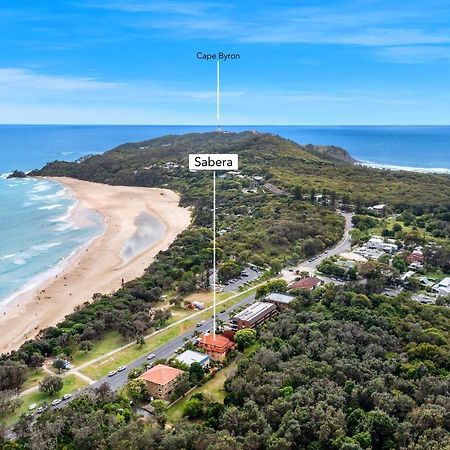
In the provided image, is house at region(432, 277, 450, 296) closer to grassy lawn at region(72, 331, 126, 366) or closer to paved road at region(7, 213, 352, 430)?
paved road at region(7, 213, 352, 430)

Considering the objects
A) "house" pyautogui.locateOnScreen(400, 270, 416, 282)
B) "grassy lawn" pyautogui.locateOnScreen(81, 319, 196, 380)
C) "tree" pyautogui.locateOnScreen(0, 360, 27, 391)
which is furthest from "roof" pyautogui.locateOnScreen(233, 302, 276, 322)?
"tree" pyautogui.locateOnScreen(0, 360, 27, 391)

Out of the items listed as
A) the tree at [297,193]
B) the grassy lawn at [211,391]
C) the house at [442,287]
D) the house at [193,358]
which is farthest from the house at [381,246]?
the house at [193,358]

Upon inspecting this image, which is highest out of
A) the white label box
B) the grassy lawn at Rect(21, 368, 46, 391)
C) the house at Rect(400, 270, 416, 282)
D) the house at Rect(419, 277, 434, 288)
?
the white label box

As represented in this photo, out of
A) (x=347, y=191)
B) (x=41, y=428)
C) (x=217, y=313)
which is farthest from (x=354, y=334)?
(x=347, y=191)

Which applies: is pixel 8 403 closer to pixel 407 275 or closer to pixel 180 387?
pixel 180 387

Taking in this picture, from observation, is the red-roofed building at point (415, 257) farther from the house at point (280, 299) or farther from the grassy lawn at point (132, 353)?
the grassy lawn at point (132, 353)

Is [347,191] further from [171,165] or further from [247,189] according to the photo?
[171,165]
